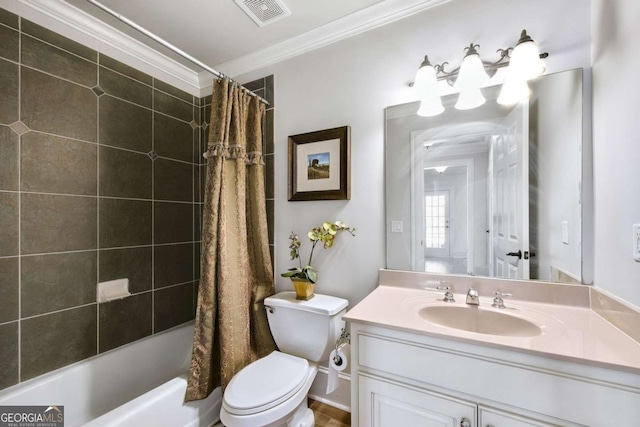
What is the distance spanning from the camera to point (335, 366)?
1.21 meters

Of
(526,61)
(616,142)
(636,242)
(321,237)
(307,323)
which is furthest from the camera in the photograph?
(321,237)

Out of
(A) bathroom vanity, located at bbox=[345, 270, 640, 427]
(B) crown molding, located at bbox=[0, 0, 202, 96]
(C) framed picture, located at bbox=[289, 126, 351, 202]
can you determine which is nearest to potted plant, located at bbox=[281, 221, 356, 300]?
(C) framed picture, located at bbox=[289, 126, 351, 202]

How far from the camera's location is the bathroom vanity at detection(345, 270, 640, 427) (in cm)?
71

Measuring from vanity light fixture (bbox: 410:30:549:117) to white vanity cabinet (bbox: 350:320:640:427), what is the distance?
1.06m

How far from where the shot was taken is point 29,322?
1334 millimetres

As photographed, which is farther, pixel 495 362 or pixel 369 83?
pixel 369 83

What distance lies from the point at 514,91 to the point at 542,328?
100cm

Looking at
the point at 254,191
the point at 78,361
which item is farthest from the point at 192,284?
the point at 254,191

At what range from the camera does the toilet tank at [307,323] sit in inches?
55.8

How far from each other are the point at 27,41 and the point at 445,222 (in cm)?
235

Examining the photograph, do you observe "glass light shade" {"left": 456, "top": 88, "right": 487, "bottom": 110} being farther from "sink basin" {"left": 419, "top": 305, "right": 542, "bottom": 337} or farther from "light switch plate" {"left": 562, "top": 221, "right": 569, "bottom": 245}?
"sink basin" {"left": 419, "top": 305, "right": 542, "bottom": 337}

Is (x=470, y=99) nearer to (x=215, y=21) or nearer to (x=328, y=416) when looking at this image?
(x=215, y=21)

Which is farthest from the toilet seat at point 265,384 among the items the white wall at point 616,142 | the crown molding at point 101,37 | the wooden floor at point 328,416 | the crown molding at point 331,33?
the crown molding at point 101,37

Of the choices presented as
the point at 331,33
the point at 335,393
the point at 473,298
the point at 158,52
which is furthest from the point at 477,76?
the point at 158,52
